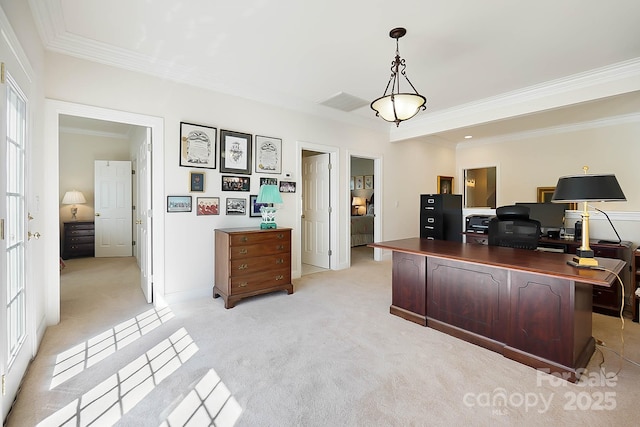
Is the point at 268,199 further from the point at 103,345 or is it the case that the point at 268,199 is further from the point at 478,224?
the point at 478,224

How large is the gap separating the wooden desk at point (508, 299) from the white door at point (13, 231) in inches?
105

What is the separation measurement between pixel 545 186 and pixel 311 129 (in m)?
5.06

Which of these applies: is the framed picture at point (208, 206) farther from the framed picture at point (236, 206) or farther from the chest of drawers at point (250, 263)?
A: the chest of drawers at point (250, 263)

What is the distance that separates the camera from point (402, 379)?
1.97 m

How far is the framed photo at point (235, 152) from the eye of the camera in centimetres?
375

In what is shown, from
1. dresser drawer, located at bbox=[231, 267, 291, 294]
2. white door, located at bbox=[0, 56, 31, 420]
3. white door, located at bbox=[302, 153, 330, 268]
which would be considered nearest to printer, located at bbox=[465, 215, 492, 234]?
white door, located at bbox=[302, 153, 330, 268]

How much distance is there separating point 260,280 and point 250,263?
257mm

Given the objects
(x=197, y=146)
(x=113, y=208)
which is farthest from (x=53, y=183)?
(x=113, y=208)

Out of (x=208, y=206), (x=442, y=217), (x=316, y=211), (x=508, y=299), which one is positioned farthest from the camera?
(x=442, y=217)

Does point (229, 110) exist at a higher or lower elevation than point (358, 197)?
higher

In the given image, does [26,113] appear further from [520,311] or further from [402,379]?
[520,311]

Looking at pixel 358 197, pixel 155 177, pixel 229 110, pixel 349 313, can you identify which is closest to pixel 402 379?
pixel 349 313

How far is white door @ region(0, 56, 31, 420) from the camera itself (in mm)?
1498

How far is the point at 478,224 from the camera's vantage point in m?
4.44
